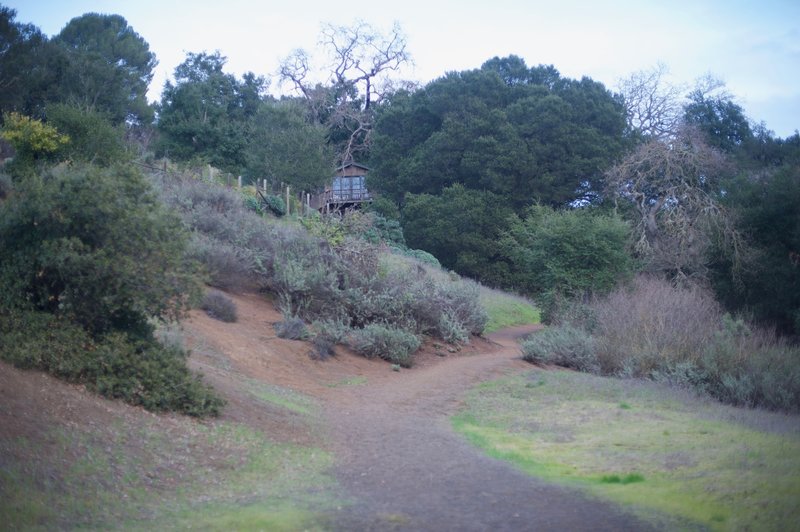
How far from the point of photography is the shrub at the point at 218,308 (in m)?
20.6

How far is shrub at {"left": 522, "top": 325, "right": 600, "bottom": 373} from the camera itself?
884 inches

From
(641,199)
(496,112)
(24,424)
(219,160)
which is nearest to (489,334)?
(641,199)

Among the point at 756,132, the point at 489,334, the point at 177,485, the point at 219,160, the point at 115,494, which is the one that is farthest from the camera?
the point at 219,160

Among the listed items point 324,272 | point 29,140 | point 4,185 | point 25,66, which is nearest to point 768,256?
point 324,272

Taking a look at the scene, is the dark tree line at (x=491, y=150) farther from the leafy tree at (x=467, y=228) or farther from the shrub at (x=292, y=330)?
the shrub at (x=292, y=330)

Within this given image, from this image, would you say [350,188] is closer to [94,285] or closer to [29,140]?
[29,140]

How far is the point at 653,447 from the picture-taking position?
34.7ft

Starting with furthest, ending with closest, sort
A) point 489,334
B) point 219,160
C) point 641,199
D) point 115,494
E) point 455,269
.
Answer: point 219,160 < point 455,269 < point 641,199 < point 489,334 < point 115,494

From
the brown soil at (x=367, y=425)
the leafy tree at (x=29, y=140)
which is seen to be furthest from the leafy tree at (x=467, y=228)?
the leafy tree at (x=29, y=140)

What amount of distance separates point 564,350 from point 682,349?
4102mm

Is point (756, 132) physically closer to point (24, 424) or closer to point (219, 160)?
point (219, 160)

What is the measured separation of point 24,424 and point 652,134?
160 feet

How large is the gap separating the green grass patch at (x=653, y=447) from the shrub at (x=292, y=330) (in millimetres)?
5708

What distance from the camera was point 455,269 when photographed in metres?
48.8
